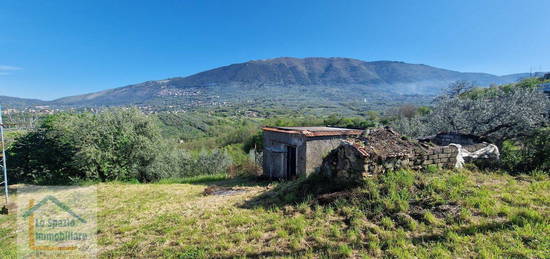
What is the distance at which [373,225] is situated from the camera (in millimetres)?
4445

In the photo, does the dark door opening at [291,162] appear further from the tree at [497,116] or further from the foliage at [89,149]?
the foliage at [89,149]

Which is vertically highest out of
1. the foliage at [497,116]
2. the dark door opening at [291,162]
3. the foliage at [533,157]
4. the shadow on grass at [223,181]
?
the foliage at [497,116]

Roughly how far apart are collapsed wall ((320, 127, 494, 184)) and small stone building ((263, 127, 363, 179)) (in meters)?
3.54

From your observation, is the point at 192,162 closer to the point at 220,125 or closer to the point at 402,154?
the point at 402,154

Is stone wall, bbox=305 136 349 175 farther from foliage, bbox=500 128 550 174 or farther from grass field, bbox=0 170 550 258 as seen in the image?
foliage, bbox=500 128 550 174

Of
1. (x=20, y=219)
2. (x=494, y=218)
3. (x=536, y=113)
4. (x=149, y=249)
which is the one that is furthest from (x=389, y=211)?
(x=536, y=113)

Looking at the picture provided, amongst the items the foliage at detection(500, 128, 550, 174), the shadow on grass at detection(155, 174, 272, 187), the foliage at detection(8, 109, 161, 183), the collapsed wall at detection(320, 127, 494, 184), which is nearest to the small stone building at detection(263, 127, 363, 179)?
the shadow on grass at detection(155, 174, 272, 187)

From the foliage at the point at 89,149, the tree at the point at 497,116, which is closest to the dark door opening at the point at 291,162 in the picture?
the tree at the point at 497,116

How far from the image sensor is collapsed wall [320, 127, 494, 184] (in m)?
5.81

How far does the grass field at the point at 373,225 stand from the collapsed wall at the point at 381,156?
0.39 metres

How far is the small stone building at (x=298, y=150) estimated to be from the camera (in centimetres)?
1042

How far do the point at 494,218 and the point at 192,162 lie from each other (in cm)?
2616

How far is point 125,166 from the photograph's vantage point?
47.3 ft

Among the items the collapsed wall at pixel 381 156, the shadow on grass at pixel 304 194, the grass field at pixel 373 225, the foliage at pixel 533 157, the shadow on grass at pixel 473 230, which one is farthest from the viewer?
the foliage at pixel 533 157
